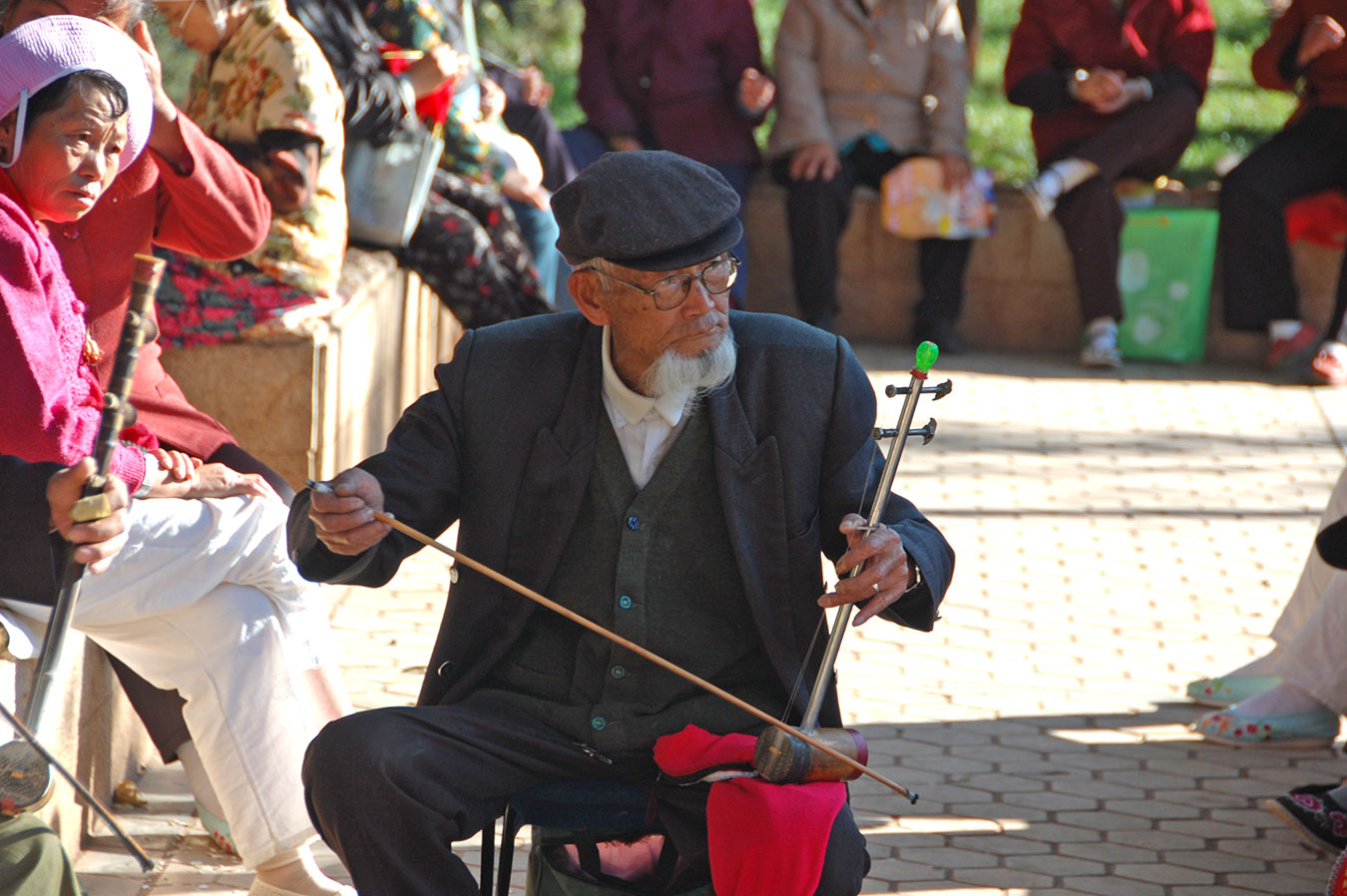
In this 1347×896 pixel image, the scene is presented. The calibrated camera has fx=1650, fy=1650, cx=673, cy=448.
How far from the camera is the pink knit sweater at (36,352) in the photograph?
2824mm

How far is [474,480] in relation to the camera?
2.90m

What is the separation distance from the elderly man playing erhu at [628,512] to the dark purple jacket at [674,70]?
507cm

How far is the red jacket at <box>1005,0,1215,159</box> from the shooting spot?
801 centimetres

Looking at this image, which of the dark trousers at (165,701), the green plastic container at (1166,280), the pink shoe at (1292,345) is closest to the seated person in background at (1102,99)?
the green plastic container at (1166,280)

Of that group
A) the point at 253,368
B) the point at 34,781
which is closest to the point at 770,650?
the point at 34,781

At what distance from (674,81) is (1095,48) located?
2066mm

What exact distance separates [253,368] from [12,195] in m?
1.92

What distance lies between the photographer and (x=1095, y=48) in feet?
26.3

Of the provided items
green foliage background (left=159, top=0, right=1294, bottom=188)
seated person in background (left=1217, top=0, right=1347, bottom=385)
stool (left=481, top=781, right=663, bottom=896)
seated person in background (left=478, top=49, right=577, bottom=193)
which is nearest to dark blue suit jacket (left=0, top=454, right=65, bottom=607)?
stool (left=481, top=781, right=663, bottom=896)

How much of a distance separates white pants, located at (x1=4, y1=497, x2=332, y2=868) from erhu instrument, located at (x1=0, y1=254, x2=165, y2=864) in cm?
61

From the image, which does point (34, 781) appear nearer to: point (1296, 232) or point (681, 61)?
point (681, 61)

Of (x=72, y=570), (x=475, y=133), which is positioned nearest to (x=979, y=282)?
(x=475, y=133)

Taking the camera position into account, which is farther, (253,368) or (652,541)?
(253,368)

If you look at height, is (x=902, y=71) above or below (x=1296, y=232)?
above
